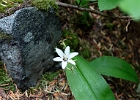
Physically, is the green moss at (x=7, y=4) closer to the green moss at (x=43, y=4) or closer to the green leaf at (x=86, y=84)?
the green moss at (x=43, y=4)

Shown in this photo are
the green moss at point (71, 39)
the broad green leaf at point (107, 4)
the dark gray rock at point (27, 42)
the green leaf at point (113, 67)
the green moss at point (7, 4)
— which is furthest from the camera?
the green moss at point (71, 39)

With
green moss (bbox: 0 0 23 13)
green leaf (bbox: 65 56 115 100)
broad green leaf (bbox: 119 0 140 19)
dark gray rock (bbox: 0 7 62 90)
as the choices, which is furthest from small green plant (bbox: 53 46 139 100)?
broad green leaf (bbox: 119 0 140 19)

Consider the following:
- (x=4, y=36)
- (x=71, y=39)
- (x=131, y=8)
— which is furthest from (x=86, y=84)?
(x=131, y=8)

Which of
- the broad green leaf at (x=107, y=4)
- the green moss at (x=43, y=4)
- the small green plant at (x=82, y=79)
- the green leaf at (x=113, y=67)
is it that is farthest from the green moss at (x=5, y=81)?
the broad green leaf at (x=107, y=4)

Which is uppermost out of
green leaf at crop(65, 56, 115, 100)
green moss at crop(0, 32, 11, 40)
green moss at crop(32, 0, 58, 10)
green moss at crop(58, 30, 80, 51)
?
green moss at crop(32, 0, 58, 10)

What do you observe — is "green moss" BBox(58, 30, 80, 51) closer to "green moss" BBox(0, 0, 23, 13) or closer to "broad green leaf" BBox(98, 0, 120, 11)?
"green moss" BBox(0, 0, 23, 13)

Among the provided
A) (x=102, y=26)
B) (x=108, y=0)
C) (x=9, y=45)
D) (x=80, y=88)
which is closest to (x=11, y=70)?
(x=9, y=45)
